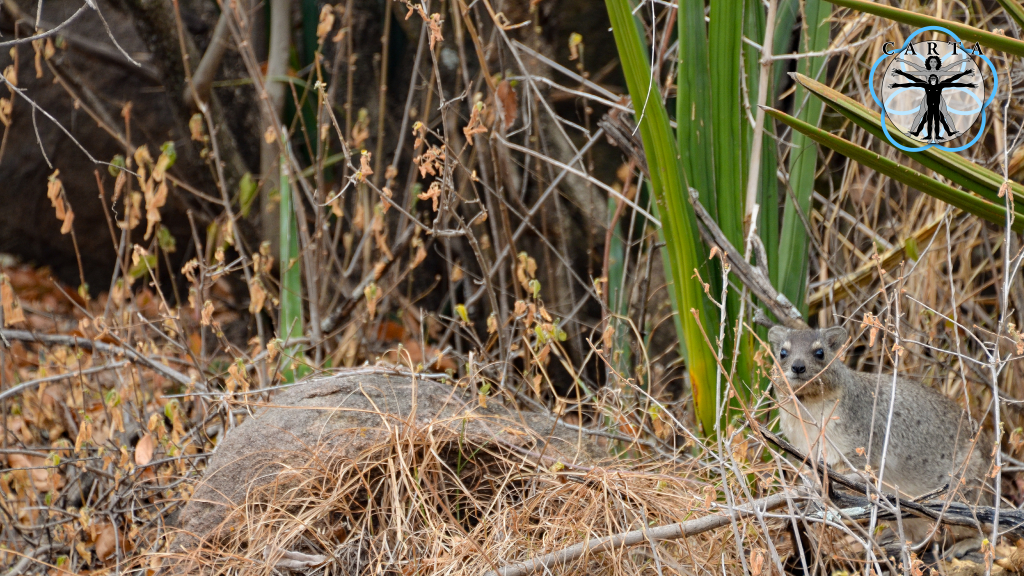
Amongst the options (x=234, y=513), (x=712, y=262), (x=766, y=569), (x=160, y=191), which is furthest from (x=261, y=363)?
(x=766, y=569)

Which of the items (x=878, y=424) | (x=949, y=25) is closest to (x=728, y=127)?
(x=949, y=25)

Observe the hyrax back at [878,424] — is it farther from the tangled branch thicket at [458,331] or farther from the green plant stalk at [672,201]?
the green plant stalk at [672,201]

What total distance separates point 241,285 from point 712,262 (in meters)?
3.29

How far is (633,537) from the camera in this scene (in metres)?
2.52

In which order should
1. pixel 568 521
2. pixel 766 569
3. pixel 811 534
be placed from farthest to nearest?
pixel 568 521 < pixel 766 569 < pixel 811 534

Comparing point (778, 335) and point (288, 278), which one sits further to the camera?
point (288, 278)

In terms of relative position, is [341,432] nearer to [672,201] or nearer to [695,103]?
[672,201]

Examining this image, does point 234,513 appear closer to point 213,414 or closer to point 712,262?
point 213,414

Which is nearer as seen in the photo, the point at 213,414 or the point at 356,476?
the point at 356,476

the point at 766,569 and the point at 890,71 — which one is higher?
the point at 890,71

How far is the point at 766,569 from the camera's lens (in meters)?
2.63

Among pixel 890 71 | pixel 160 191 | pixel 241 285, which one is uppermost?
pixel 890 71

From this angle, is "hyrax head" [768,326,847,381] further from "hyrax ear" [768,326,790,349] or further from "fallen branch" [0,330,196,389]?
"fallen branch" [0,330,196,389]

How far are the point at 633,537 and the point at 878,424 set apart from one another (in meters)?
1.24
